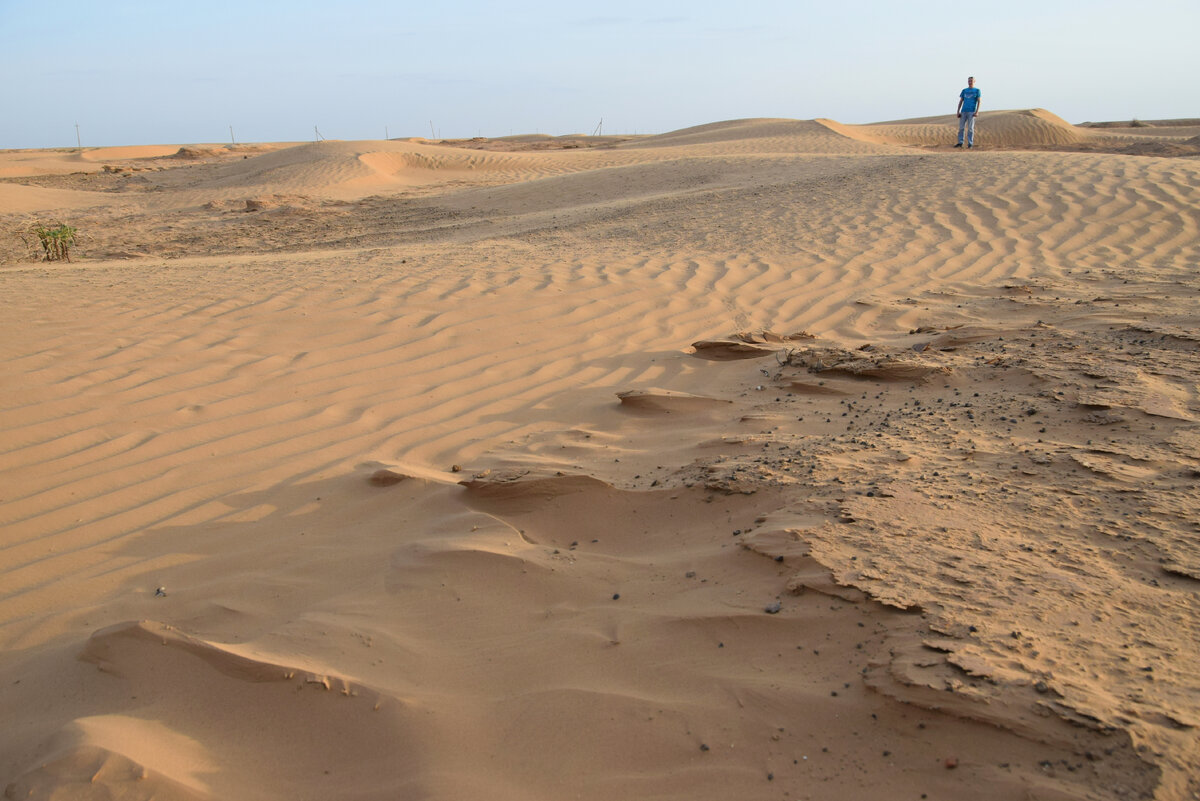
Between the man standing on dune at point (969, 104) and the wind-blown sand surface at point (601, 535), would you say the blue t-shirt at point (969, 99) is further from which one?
the wind-blown sand surface at point (601, 535)

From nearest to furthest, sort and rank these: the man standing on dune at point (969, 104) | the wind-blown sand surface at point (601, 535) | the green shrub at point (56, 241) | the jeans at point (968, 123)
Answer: the wind-blown sand surface at point (601, 535) < the green shrub at point (56, 241) < the man standing on dune at point (969, 104) < the jeans at point (968, 123)

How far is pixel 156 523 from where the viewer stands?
108 inches

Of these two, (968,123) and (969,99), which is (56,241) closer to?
(969,99)

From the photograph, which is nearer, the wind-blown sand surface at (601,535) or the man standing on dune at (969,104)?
the wind-blown sand surface at (601,535)

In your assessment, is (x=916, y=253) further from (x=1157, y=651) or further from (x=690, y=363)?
(x=1157, y=651)

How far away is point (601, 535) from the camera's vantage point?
2.52m

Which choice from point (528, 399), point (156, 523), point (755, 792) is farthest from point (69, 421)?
point (755, 792)

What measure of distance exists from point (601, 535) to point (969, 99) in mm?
15867

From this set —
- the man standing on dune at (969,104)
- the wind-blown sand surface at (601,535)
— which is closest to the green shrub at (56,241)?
the wind-blown sand surface at (601,535)

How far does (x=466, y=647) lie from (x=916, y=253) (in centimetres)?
570

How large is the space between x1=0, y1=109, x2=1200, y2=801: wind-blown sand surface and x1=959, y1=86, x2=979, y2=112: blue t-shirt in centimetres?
1095

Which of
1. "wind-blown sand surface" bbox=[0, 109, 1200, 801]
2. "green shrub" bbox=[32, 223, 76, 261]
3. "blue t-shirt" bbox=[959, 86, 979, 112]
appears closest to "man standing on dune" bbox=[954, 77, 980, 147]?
"blue t-shirt" bbox=[959, 86, 979, 112]

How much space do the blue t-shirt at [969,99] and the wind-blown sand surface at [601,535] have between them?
35.9 ft

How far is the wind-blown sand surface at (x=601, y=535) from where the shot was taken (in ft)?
5.22
